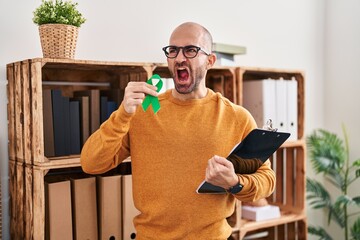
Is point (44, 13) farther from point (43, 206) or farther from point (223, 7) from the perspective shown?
point (223, 7)

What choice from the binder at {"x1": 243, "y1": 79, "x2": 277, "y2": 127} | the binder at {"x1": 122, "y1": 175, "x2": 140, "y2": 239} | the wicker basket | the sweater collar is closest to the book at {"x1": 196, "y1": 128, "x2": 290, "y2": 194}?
the sweater collar

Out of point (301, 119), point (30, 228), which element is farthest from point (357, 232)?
point (30, 228)

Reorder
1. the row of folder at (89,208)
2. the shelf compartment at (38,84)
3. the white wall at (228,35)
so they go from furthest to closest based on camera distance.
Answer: the white wall at (228,35), the row of folder at (89,208), the shelf compartment at (38,84)

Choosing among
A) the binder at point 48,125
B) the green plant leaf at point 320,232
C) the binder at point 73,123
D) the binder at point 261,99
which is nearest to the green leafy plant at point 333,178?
the green plant leaf at point 320,232

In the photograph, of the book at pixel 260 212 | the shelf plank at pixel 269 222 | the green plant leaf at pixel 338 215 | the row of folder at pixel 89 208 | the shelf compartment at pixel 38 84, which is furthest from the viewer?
the green plant leaf at pixel 338 215

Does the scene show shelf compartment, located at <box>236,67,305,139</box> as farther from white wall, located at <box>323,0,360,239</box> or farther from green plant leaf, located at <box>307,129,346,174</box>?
white wall, located at <box>323,0,360,239</box>

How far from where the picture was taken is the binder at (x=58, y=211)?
198cm

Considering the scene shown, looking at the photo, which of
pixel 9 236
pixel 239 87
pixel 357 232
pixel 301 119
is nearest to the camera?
pixel 9 236

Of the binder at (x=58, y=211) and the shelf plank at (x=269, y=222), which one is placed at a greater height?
the binder at (x=58, y=211)

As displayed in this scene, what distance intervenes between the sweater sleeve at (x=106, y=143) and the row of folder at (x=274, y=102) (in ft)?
4.08

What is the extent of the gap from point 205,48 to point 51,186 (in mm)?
890

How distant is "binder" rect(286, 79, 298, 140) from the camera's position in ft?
9.25

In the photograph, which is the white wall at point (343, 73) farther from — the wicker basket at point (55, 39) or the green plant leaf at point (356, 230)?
the wicker basket at point (55, 39)

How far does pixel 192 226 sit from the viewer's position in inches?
68.4
